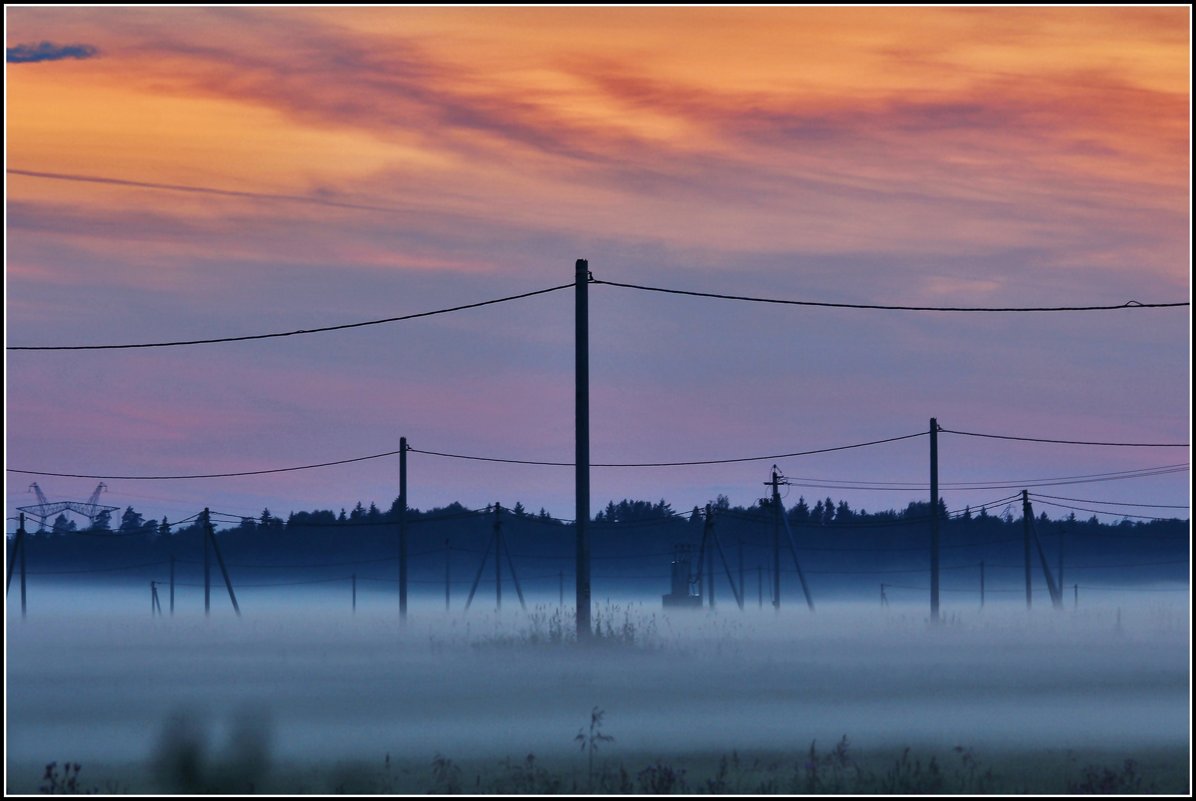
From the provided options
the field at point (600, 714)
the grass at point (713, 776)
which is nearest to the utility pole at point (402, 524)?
the field at point (600, 714)

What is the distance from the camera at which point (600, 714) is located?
Result: 1500 centimetres

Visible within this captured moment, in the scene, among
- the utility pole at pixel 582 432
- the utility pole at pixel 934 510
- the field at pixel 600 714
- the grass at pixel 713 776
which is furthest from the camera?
the utility pole at pixel 934 510

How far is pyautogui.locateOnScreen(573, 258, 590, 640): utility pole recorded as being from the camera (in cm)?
2423

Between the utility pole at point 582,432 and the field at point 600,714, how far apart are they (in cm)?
97

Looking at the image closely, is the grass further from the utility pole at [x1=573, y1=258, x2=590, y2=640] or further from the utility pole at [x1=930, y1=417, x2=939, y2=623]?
the utility pole at [x1=930, y1=417, x2=939, y2=623]

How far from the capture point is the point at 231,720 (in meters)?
16.5

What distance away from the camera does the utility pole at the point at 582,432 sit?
24234 mm

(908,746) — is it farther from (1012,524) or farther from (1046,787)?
(1012,524)

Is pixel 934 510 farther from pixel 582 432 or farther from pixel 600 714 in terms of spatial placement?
pixel 600 714

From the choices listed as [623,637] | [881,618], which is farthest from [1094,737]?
[881,618]

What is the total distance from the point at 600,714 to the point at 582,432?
9.73 meters

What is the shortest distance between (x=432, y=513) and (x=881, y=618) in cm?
9677

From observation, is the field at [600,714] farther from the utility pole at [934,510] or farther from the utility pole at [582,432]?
the utility pole at [934,510]

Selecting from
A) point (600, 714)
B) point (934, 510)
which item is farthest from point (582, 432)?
point (934, 510)
